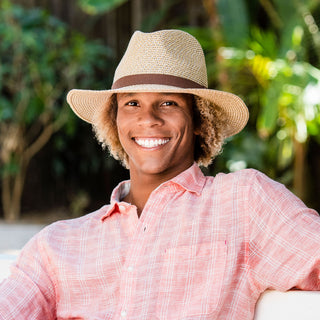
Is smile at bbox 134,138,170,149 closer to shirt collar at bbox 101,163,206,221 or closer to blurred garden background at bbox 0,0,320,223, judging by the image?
shirt collar at bbox 101,163,206,221

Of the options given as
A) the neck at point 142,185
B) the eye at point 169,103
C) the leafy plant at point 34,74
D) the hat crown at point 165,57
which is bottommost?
the leafy plant at point 34,74

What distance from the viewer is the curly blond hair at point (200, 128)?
218 centimetres

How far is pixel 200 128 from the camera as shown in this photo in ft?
7.29

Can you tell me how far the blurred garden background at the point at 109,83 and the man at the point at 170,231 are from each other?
110 inches

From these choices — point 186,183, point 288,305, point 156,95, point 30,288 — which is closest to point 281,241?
point 288,305

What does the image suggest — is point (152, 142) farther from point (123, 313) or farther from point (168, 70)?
point (123, 313)

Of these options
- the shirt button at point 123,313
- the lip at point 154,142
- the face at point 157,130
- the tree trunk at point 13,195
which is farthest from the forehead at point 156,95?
the tree trunk at point 13,195

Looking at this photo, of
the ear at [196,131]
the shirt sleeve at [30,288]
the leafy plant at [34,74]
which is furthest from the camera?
the leafy plant at [34,74]

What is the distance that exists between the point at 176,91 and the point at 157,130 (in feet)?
0.46

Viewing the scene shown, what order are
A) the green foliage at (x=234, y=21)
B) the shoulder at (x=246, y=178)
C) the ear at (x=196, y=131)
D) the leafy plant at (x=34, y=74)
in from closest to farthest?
the shoulder at (x=246, y=178), the ear at (x=196, y=131), the green foliage at (x=234, y=21), the leafy plant at (x=34, y=74)

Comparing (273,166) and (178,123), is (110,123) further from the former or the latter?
(273,166)

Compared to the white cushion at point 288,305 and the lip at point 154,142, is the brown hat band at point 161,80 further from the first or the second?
the white cushion at point 288,305

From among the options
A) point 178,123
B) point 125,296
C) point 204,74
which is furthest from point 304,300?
point 204,74

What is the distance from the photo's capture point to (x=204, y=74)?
2.15 meters
